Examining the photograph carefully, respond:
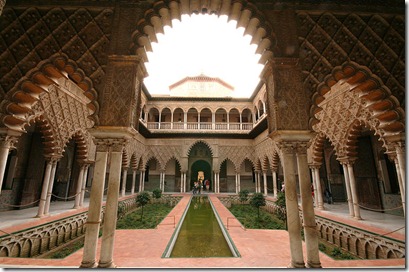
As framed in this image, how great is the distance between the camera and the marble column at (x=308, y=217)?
3.22 m

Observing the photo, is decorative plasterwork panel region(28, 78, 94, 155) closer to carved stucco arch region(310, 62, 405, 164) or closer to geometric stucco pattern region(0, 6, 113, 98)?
geometric stucco pattern region(0, 6, 113, 98)

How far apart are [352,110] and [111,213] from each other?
843cm

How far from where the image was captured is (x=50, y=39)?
3900 millimetres

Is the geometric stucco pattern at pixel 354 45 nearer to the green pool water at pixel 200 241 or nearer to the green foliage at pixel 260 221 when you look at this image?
the green pool water at pixel 200 241

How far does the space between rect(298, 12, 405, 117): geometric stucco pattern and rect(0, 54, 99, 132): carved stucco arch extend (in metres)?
4.18

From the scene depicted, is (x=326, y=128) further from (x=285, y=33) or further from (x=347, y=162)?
(x=285, y=33)

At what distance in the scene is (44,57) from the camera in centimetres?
383

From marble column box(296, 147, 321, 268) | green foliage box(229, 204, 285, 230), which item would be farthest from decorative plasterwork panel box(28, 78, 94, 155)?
green foliage box(229, 204, 285, 230)

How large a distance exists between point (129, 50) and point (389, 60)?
513 centimetres

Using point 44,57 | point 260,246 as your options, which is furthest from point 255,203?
point 44,57

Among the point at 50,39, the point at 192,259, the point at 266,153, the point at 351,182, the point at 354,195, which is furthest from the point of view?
the point at 266,153

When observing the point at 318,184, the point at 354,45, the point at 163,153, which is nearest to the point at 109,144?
the point at 354,45

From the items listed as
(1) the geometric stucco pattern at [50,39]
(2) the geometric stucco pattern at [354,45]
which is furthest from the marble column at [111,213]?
(2) the geometric stucco pattern at [354,45]

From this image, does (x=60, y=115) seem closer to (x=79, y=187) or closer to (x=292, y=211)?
(x=79, y=187)
